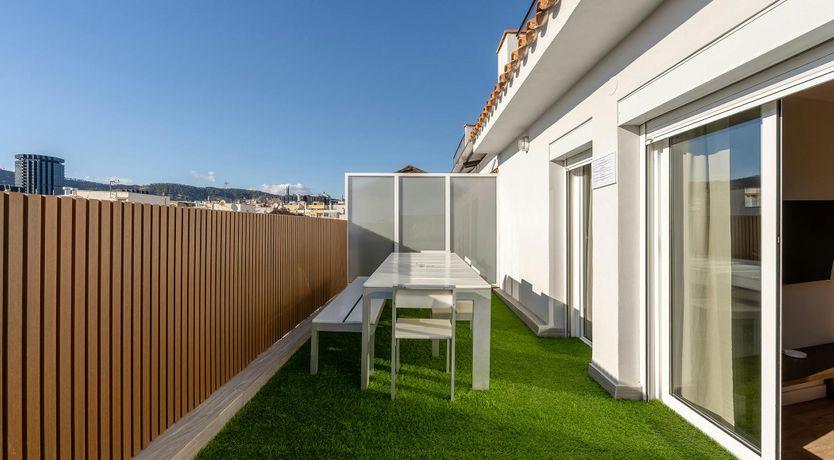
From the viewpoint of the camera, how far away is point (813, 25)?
5.59 ft

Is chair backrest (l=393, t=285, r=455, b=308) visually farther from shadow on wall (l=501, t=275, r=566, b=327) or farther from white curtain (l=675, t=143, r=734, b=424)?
shadow on wall (l=501, t=275, r=566, b=327)

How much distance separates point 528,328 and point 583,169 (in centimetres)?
220

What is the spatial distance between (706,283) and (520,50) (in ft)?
8.93

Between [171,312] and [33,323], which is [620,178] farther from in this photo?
[33,323]

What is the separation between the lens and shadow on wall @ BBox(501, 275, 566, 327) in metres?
4.99

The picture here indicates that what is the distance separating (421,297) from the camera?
10.6ft

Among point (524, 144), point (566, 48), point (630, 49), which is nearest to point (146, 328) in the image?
point (566, 48)

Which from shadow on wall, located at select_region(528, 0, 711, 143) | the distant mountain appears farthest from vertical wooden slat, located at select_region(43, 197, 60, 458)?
the distant mountain

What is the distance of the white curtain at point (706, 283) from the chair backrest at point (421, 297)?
5.55 ft

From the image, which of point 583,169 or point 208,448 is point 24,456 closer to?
point 208,448

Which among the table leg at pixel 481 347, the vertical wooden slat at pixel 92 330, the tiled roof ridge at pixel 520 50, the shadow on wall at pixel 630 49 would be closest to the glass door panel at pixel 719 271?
the shadow on wall at pixel 630 49

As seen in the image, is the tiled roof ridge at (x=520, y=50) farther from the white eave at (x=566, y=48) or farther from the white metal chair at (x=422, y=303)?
the white metal chair at (x=422, y=303)

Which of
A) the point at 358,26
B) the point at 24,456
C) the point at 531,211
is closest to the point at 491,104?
the point at 531,211

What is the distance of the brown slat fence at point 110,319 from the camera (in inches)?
59.9
